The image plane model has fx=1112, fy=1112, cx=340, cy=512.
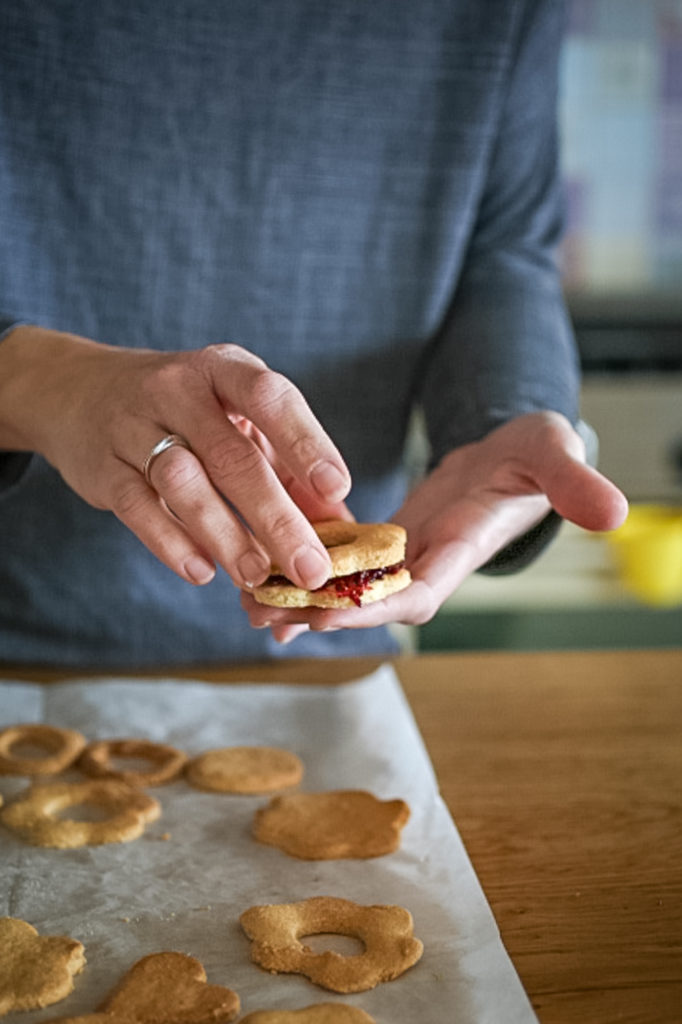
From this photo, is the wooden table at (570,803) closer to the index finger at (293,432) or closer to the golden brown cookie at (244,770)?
the golden brown cookie at (244,770)

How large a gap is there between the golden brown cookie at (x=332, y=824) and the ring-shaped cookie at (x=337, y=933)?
63 millimetres

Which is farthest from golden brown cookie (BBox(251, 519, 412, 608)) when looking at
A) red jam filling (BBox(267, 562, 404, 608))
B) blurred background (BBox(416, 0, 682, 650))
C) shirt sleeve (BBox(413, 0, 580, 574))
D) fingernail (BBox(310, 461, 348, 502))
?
blurred background (BBox(416, 0, 682, 650))

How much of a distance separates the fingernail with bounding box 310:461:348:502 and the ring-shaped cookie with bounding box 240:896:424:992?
295mm

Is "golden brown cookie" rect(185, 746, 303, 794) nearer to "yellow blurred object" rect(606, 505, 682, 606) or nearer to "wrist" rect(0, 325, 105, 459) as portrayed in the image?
"wrist" rect(0, 325, 105, 459)

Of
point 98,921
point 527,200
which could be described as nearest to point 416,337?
point 527,200

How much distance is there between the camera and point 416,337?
1.38 meters

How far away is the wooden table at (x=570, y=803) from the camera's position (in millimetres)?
723

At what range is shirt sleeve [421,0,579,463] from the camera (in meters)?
1.26

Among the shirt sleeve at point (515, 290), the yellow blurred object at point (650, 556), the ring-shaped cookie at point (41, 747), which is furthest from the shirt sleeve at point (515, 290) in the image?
the yellow blurred object at point (650, 556)

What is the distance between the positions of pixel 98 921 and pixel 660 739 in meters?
0.56

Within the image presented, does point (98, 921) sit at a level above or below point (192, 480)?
below

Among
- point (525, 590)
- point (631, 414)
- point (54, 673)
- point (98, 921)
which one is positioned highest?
point (98, 921)

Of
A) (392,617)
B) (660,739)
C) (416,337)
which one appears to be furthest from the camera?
(416,337)

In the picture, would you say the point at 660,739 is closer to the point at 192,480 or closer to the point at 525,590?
the point at 192,480
